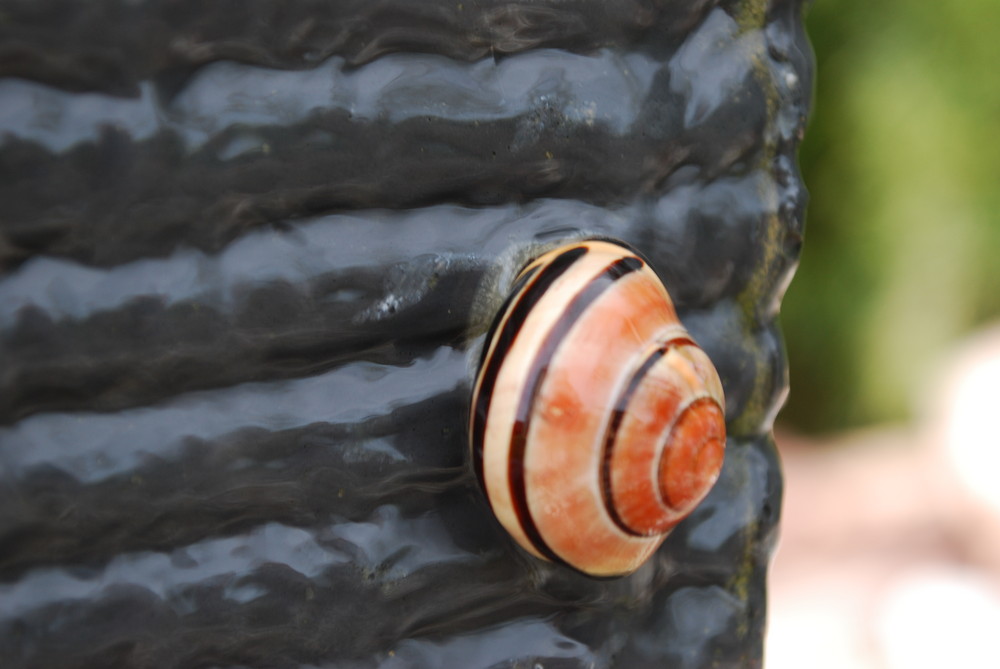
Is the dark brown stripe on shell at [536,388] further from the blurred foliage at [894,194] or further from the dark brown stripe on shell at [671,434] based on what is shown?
the blurred foliage at [894,194]

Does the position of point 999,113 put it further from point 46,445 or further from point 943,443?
point 46,445

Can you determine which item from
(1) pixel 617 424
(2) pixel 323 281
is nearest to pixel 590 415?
(1) pixel 617 424

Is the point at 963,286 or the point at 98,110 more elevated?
the point at 98,110

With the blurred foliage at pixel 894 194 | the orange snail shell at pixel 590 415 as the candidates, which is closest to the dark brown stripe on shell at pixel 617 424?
the orange snail shell at pixel 590 415

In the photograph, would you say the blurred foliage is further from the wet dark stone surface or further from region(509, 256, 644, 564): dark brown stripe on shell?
region(509, 256, 644, 564): dark brown stripe on shell

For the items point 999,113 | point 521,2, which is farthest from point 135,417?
point 999,113

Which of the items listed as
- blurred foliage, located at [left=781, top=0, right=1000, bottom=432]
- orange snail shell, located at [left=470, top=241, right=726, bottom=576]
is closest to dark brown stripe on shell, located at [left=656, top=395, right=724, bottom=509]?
orange snail shell, located at [left=470, top=241, right=726, bottom=576]

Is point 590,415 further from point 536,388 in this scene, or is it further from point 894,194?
point 894,194
